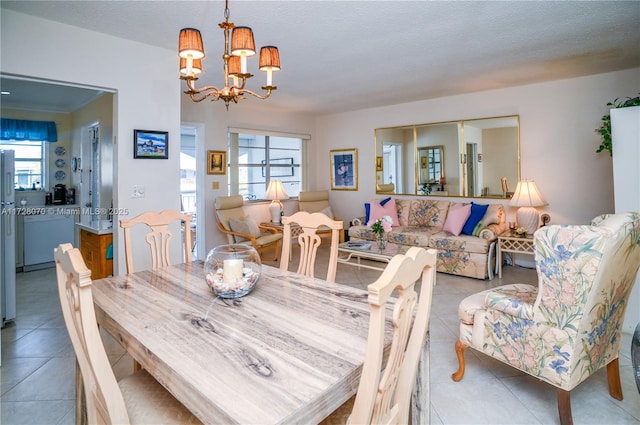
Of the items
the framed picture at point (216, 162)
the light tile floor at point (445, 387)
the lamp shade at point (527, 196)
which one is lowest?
the light tile floor at point (445, 387)

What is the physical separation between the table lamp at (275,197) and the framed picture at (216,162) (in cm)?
79

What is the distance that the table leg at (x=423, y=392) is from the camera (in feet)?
4.52

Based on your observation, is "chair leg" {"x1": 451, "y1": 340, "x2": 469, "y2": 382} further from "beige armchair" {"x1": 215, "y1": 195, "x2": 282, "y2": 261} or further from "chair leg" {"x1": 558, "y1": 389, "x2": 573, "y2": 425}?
"beige armchair" {"x1": 215, "y1": 195, "x2": 282, "y2": 261}

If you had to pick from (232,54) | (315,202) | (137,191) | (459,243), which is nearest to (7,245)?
(137,191)

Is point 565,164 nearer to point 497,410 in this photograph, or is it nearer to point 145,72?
point 497,410

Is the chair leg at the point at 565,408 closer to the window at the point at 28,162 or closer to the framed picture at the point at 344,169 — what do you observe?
the framed picture at the point at 344,169

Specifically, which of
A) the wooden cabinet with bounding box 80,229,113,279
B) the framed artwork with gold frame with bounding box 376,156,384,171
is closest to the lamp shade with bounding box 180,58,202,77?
the wooden cabinet with bounding box 80,229,113,279

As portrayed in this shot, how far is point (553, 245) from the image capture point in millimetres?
1612

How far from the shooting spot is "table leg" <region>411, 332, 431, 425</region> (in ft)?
4.52

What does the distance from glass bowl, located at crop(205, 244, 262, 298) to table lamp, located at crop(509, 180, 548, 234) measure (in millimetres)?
3857

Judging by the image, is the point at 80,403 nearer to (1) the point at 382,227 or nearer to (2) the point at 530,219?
(1) the point at 382,227

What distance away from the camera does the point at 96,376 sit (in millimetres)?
976

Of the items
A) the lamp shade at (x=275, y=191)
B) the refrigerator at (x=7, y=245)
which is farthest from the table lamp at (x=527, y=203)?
the refrigerator at (x=7, y=245)

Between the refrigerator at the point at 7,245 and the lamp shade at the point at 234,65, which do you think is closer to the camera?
the lamp shade at the point at 234,65
